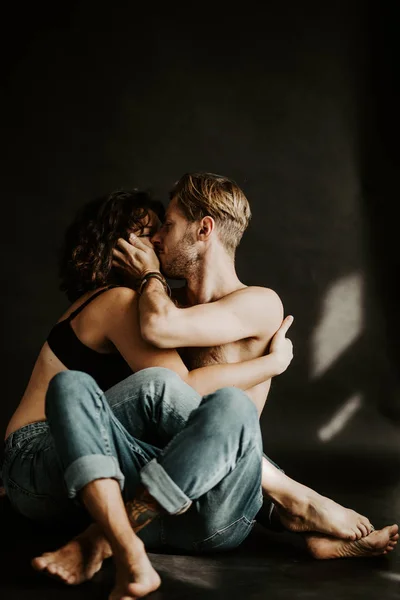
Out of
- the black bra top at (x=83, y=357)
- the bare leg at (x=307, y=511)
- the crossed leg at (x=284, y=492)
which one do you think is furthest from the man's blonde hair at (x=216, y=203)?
the bare leg at (x=307, y=511)

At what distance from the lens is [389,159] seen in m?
4.62

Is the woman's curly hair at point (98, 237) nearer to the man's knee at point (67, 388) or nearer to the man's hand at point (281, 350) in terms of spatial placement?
the man's hand at point (281, 350)

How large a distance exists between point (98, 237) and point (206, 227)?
0.40 metres

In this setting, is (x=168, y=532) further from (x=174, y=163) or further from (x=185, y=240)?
(x=174, y=163)

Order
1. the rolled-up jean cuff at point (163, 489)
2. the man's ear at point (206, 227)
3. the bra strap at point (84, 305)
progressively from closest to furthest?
the rolled-up jean cuff at point (163, 489)
the bra strap at point (84, 305)
the man's ear at point (206, 227)

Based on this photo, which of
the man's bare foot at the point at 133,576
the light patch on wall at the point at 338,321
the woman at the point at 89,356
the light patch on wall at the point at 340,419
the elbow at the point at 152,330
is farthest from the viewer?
the light patch on wall at the point at 338,321

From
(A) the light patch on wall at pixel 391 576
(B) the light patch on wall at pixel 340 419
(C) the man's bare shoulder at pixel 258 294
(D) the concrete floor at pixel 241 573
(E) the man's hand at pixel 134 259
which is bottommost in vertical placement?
(B) the light patch on wall at pixel 340 419

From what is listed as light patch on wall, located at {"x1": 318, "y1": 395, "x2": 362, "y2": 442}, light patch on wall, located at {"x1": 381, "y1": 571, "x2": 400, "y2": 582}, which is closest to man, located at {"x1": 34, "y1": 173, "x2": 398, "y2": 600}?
light patch on wall, located at {"x1": 381, "y1": 571, "x2": 400, "y2": 582}

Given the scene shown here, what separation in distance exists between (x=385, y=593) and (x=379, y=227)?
2.66m

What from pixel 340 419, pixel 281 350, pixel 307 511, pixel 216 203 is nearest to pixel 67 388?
pixel 307 511

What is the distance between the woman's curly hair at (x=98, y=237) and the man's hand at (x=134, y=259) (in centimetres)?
3

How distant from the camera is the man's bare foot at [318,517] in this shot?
8.41 feet

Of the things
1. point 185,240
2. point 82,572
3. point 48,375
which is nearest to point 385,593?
point 82,572

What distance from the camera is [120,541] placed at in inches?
81.9
